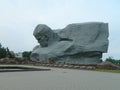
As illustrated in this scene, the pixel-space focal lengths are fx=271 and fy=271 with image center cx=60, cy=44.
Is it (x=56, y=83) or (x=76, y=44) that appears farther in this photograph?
(x=76, y=44)

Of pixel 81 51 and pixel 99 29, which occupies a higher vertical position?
pixel 99 29

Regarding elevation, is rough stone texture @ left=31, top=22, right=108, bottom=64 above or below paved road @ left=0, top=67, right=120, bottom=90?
above

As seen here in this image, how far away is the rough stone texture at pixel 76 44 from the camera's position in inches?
1276

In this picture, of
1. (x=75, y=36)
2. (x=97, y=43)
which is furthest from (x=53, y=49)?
(x=97, y=43)

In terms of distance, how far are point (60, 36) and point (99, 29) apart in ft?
17.6

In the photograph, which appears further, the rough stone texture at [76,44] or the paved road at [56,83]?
the rough stone texture at [76,44]

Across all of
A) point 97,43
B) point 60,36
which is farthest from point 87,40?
point 60,36

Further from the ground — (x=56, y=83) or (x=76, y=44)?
(x=76, y=44)

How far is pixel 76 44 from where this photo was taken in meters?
33.2

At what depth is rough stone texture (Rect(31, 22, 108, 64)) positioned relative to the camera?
3241cm

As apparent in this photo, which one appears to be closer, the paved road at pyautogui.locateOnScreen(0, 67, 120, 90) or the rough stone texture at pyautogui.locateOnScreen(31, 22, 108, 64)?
the paved road at pyautogui.locateOnScreen(0, 67, 120, 90)

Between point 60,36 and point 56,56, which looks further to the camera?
point 60,36

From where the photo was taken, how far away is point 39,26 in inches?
1336

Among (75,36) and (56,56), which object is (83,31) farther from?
(56,56)
